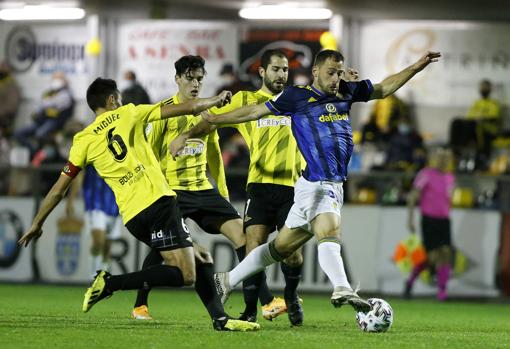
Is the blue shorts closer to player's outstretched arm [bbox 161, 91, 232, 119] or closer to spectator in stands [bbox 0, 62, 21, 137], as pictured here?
player's outstretched arm [bbox 161, 91, 232, 119]

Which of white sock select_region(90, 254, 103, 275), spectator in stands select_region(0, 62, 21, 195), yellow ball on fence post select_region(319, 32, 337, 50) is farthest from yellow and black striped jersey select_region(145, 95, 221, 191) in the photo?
spectator in stands select_region(0, 62, 21, 195)

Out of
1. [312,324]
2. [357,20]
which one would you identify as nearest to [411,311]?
[312,324]

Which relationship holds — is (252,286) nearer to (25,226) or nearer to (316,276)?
(316,276)

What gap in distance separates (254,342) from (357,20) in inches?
603

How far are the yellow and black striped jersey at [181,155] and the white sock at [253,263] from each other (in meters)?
1.14

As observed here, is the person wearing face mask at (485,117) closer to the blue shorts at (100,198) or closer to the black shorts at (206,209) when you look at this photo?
the blue shorts at (100,198)

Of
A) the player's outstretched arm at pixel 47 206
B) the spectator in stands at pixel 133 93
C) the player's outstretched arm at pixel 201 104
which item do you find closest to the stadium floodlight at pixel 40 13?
the spectator in stands at pixel 133 93

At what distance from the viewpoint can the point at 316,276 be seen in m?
15.5

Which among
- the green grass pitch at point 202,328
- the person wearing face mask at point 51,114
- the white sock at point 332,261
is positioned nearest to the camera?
the green grass pitch at point 202,328

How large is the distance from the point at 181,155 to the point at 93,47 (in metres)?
13.1

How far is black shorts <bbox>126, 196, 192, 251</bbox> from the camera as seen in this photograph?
8.29 metres

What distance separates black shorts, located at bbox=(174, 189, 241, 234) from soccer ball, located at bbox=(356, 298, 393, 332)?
6.13ft

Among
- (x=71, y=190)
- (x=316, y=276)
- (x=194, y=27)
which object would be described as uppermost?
(x=194, y=27)

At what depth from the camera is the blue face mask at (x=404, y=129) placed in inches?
744
